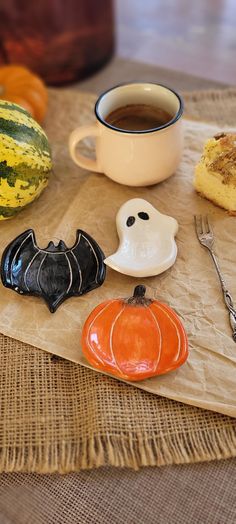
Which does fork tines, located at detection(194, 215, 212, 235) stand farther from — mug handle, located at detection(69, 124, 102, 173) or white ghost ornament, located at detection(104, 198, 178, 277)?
mug handle, located at detection(69, 124, 102, 173)

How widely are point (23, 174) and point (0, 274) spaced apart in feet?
0.52

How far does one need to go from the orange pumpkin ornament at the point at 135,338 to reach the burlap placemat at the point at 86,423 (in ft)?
0.10

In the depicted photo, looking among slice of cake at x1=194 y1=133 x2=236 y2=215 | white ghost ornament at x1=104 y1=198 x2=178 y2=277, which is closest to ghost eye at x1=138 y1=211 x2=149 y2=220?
white ghost ornament at x1=104 y1=198 x2=178 y2=277

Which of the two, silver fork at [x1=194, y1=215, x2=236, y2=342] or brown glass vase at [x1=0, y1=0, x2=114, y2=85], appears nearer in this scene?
silver fork at [x1=194, y1=215, x2=236, y2=342]

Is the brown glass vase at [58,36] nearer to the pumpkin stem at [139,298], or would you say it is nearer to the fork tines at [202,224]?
the fork tines at [202,224]

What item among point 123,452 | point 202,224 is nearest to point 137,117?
point 202,224

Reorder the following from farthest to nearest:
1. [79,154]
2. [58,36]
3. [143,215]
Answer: [58,36] < [79,154] < [143,215]

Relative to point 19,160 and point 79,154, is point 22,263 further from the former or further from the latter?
point 79,154

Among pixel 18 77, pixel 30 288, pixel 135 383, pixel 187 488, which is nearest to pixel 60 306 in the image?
pixel 30 288

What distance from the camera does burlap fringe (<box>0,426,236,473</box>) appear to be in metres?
0.62

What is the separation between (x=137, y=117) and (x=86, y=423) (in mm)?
526

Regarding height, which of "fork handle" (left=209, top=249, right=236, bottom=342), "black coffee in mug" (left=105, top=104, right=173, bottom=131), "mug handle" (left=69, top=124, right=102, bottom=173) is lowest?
"fork handle" (left=209, top=249, right=236, bottom=342)

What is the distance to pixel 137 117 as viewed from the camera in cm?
91

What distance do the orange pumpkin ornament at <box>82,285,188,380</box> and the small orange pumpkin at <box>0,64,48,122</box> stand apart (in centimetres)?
54
